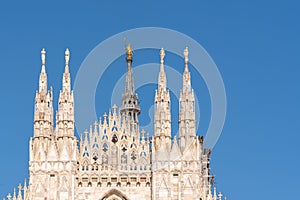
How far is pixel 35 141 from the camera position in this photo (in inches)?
1705

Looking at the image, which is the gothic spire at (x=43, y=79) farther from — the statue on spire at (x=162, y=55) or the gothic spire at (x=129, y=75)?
the gothic spire at (x=129, y=75)

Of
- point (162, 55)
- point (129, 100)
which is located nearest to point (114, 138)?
point (162, 55)

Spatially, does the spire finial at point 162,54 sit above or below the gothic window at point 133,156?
above

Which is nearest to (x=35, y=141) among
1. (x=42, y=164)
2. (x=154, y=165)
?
(x=42, y=164)

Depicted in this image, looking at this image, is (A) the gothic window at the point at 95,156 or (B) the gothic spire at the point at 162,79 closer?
(A) the gothic window at the point at 95,156

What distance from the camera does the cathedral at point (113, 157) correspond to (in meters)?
42.6

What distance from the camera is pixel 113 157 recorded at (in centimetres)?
4369

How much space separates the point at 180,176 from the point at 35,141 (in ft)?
23.6

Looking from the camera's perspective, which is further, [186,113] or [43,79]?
[43,79]

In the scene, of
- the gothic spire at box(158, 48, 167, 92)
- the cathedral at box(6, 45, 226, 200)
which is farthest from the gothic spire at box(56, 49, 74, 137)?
the gothic spire at box(158, 48, 167, 92)

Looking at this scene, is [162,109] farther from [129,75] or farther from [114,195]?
[129,75]

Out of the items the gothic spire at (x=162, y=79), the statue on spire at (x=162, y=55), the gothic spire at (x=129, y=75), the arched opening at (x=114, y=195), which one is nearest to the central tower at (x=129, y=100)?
the gothic spire at (x=129, y=75)

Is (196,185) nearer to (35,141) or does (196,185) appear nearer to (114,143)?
(114,143)

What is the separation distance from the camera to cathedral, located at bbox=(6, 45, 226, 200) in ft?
140
